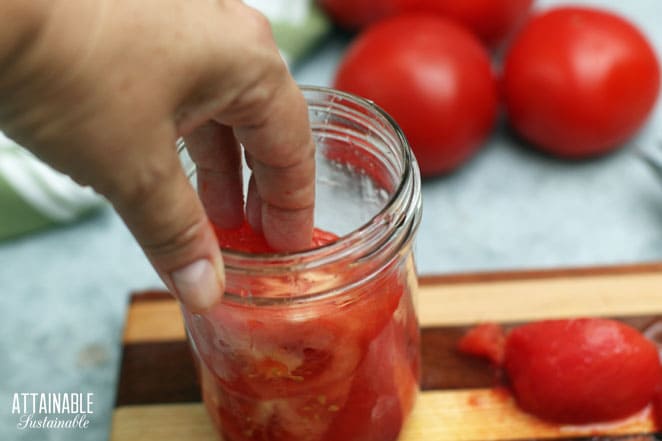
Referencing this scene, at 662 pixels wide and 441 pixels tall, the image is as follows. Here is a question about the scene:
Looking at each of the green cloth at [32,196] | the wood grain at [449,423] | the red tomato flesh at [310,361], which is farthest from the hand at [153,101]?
the green cloth at [32,196]

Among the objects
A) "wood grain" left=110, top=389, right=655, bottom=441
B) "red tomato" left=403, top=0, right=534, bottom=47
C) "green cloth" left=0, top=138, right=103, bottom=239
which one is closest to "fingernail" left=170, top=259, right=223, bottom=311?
"wood grain" left=110, top=389, right=655, bottom=441

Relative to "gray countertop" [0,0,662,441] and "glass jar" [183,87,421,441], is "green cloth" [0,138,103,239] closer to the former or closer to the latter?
"gray countertop" [0,0,662,441]

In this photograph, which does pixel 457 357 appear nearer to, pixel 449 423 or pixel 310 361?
pixel 449 423

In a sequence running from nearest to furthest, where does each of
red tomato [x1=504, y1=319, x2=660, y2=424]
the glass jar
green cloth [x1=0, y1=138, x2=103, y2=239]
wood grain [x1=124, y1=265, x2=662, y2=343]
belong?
the glass jar
red tomato [x1=504, y1=319, x2=660, y2=424]
wood grain [x1=124, y1=265, x2=662, y2=343]
green cloth [x1=0, y1=138, x2=103, y2=239]

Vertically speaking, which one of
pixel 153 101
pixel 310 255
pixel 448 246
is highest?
pixel 153 101

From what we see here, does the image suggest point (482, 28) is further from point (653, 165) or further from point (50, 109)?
point (50, 109)

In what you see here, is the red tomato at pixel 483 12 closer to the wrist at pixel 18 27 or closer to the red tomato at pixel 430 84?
the red tomato at pixel 430 84

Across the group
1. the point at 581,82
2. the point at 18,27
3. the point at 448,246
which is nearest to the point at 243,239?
the point at 18,27

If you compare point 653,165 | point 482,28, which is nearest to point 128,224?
point 653,165
